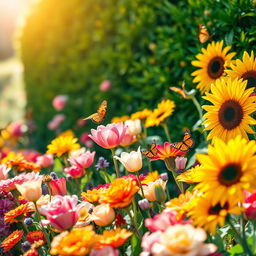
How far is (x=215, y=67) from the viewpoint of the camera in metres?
2.42

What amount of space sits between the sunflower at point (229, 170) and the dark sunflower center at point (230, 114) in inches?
21.0

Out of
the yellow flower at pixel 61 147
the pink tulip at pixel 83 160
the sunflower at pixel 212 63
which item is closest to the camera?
the pink tulip at pixel 83 160

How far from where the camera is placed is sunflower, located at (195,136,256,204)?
1.34 meters

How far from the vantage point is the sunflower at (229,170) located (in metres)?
1.34

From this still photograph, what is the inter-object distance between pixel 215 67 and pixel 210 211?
1.22m

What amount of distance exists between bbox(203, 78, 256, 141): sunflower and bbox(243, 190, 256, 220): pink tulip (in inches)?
16.3

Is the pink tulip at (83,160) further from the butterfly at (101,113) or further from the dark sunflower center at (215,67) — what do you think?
the dark sunflower center at (215,67)

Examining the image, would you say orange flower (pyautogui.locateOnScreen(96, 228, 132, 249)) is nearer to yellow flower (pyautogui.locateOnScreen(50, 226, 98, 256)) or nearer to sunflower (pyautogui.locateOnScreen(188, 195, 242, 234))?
yellow flower (pyautogui.locateOnScreen(50, 226, 98, 256))

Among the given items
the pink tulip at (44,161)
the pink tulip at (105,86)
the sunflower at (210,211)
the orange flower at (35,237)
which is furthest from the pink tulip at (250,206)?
the pink tulip at (105,86)

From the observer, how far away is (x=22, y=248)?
201 centimetres

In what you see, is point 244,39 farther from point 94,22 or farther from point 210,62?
point 94,22

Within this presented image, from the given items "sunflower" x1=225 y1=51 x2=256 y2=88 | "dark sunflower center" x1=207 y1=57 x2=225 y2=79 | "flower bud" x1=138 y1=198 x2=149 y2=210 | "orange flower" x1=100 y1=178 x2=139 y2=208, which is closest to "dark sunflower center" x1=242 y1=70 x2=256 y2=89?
"sunflower" x1=225 y1=51 x2=256 y2=88

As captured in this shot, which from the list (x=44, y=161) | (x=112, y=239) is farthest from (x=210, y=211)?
(x=44, y=161)

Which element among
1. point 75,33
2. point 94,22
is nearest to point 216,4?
point 94,22
